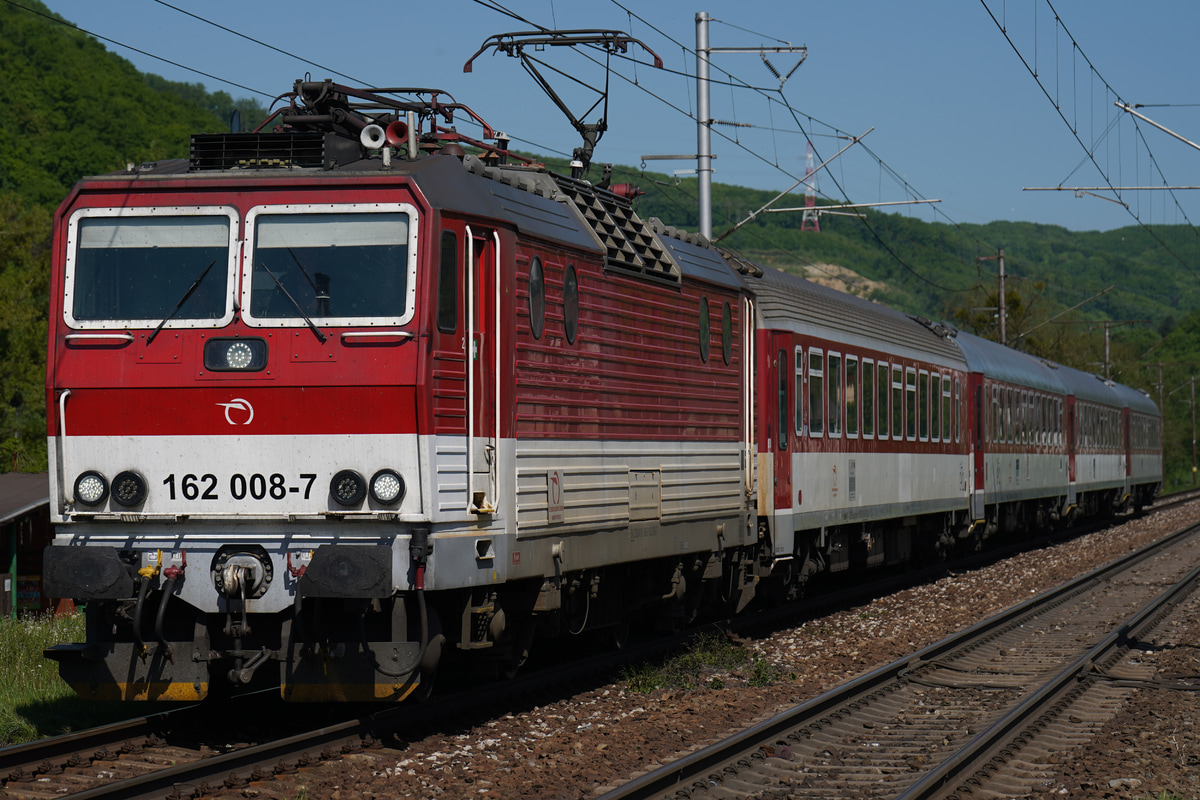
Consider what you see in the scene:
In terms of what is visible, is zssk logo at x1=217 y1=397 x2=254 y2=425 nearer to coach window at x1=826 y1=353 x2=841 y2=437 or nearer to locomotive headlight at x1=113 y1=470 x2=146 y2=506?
locomotive headlight at x1=113 y1=470 x2=146 y2=506

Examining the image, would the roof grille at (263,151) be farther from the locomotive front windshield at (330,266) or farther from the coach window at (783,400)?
the coach window at (783,400)

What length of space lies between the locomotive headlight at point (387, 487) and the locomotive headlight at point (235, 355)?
100 cm

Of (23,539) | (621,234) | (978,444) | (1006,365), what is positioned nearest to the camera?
(621,234)

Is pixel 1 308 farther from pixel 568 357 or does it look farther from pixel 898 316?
pixel 568 357

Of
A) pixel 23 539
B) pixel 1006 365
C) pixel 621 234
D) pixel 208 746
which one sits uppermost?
pixel 1006 365

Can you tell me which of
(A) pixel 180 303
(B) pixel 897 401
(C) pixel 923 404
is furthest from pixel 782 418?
(A) pixel 180 303

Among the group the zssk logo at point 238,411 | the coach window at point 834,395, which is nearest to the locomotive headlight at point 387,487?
the zssk logo at point 238,411

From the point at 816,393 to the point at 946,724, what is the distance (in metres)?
6.89

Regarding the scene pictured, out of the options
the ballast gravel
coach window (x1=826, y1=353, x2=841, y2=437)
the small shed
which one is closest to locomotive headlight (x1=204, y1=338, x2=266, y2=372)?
the ballast gravel

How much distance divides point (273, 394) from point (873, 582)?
13.7 metres

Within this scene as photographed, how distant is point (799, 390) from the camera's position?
1580 centimetres

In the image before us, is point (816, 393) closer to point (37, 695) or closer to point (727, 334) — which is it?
point (727, 334)

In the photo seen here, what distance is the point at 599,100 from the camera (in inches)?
517

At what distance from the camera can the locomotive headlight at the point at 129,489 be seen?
8.36 meters
